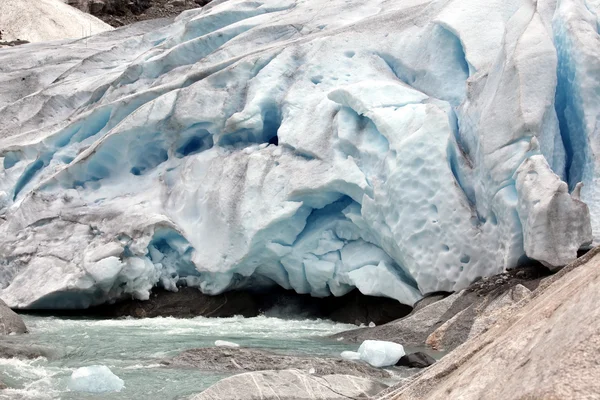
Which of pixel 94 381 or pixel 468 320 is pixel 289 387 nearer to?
pixel 94 381

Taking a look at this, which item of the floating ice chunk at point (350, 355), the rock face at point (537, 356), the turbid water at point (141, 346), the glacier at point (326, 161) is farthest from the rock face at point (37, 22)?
the rock face at point (537, 356)

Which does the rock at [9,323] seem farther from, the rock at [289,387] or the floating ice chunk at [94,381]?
the rock at [289,387]

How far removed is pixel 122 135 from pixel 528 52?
5256 mm

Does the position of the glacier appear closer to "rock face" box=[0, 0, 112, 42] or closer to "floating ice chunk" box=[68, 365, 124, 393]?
"floating ice chunk" box=[68, 365, 124, 393]

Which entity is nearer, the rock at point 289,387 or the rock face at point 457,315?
the rock at point 289,387

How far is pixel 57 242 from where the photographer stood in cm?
984

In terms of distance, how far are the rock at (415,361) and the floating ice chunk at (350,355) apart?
1.03ft

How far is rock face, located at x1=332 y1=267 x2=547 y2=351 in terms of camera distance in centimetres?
643

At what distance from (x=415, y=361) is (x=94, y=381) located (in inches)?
87.3

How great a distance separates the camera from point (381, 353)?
5605 mm

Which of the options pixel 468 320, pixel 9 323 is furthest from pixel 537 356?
pixel 9 323

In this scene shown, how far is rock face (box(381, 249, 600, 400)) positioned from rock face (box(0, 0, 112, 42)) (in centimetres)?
2020

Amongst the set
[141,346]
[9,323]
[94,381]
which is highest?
[94,381]

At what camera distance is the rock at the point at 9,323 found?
7146mm
